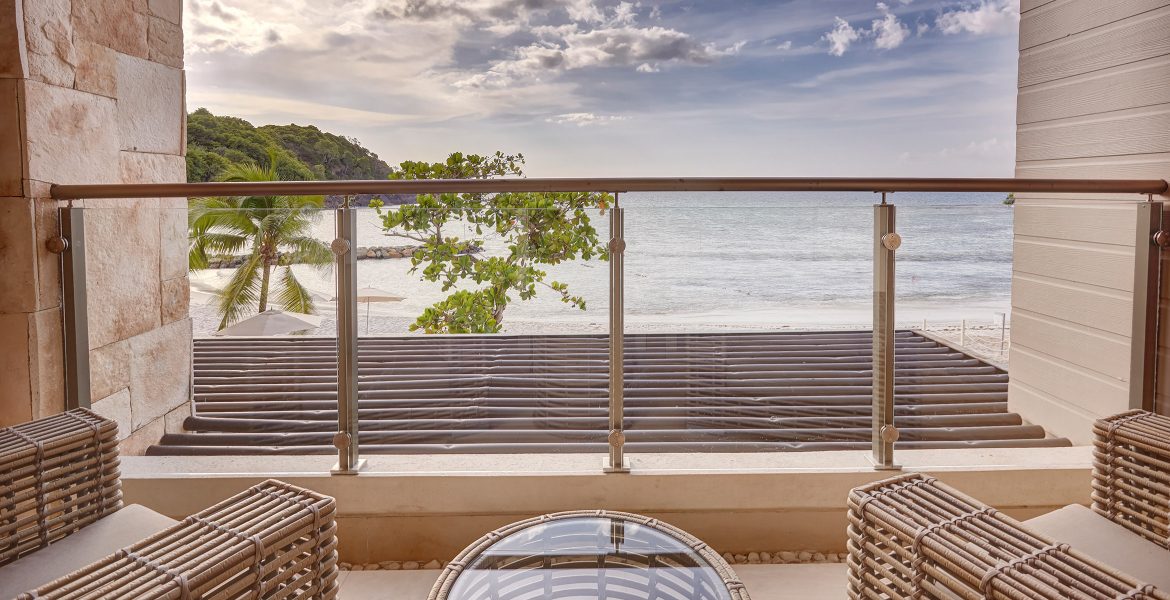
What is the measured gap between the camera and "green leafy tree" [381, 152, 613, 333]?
215 cm

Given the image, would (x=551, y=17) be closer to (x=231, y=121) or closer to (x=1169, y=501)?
(x=231, y=121)

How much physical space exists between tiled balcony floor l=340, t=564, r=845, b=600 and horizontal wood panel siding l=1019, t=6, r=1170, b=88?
6.54ft

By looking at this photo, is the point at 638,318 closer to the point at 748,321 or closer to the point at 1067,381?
the point at 748,321

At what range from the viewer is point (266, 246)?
7.24ft

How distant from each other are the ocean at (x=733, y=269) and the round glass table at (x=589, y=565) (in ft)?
2.49

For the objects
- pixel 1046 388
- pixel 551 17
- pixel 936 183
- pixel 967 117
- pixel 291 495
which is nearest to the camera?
pixel 291 495

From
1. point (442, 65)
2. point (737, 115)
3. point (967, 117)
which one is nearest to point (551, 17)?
point (442, 65)

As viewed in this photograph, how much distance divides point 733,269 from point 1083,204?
4.57ft

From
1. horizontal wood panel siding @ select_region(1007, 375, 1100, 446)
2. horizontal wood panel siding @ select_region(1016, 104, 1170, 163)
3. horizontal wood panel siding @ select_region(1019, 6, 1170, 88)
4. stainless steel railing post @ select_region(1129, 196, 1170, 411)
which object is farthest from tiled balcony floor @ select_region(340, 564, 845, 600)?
horizontal wood panel siding @ select_region(1019, 6, 1170, 88)

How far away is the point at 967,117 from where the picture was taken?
24.6 metres

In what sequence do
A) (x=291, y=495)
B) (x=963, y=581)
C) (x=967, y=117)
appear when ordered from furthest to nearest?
(x=967, y=117) < (x=291, y=495) < (x=963, y=581)

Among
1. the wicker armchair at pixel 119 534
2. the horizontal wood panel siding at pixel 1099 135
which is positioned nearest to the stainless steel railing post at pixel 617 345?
the wicker armchair at pixel 119 534

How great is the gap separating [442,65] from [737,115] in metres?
9.35

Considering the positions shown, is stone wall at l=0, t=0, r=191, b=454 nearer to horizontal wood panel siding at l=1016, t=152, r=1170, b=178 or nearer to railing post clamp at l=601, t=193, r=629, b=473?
railing post clamp at l=601, t=193, r=629, b=473
